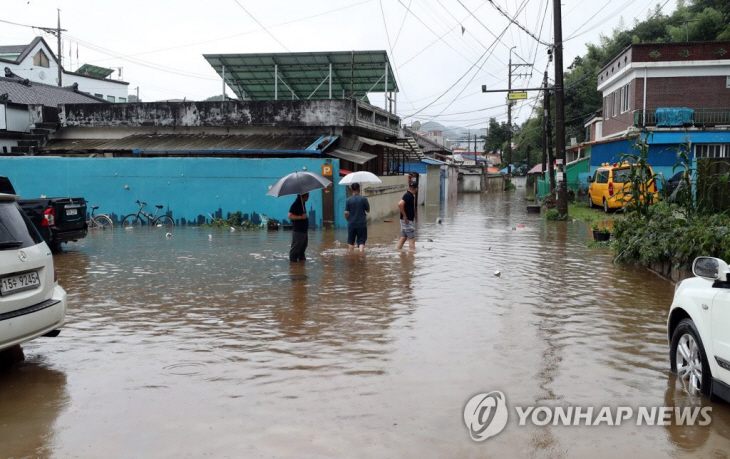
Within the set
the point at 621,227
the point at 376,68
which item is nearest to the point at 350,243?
the point at 621,227

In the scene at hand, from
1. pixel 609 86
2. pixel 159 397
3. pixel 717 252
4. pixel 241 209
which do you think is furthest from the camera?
pixel 609 86

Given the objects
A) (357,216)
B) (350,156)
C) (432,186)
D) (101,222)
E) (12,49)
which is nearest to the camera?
(357,216)

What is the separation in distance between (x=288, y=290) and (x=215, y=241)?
7.85 metres

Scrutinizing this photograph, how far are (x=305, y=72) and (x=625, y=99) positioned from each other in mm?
18412

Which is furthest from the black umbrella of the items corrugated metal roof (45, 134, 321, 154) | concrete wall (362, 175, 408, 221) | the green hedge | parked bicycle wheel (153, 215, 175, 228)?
parked bicycle wheel (153, 215, 175, 228)

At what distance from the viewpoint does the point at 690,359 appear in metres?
5.25

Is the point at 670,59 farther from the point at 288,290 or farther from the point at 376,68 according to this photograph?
the point at 288,290

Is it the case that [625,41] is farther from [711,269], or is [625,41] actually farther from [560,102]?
[711,269]

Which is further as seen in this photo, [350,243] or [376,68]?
[376,68]

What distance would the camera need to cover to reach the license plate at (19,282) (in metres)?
5.53

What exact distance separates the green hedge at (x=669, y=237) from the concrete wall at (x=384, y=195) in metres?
11.0

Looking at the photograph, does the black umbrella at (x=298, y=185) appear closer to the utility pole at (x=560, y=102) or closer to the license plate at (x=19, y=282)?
the license plate at (x=19, y=282)

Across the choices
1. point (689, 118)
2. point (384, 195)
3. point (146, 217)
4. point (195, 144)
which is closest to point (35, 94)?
point (195, 144)

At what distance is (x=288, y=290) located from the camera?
398 inches
